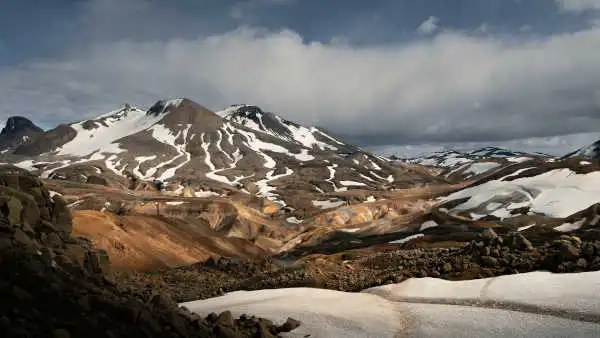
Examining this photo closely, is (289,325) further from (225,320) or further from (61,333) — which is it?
(61,333)

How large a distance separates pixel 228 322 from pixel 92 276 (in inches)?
280

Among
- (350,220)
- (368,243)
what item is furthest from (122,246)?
(350,220)

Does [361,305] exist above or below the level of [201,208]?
below

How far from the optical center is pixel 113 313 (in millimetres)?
18703

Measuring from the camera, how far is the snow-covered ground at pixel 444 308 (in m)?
26.6

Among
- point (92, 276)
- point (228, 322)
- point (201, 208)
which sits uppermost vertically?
point (201, 208)

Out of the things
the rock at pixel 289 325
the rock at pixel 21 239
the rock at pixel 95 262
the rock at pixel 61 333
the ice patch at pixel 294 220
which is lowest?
the rock at pixel 289 325

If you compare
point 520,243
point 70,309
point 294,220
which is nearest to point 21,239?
point 70,309

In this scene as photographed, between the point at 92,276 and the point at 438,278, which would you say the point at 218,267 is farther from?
the point at 92,276

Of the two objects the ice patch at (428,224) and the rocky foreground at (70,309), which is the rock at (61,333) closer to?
the rocky foreground at (70,309)

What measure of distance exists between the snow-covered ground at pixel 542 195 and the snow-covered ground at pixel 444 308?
322 ft

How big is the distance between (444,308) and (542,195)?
119447mm

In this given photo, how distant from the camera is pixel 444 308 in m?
31.5

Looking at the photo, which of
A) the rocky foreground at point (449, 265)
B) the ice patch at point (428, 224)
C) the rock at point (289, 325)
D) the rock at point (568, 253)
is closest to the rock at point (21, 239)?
the rocky foreground at point (449, 265)
